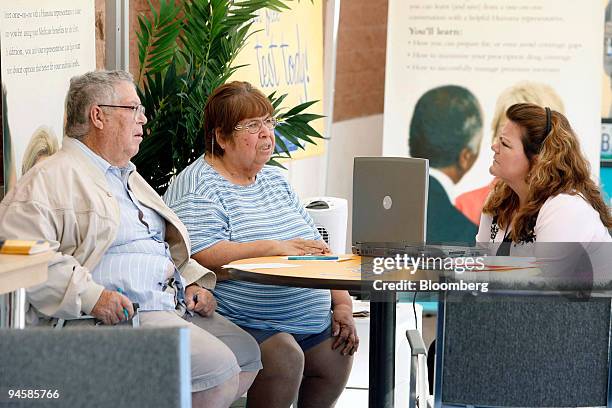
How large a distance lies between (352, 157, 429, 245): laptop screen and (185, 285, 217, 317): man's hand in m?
0.53

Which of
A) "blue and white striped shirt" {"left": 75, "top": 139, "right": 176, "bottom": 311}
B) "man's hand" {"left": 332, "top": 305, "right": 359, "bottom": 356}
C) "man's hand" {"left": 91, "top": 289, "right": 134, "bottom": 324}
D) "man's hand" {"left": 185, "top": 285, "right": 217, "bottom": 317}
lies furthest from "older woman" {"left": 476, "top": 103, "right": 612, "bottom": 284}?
"man's hand" {"left": 91, "top": 289, "right": 134, "bottom": 324}

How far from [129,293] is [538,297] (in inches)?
49.0

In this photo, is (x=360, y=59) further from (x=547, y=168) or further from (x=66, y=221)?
(x=66, y=221)

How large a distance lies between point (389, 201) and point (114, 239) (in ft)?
3.19

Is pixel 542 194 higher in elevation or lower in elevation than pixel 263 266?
higher

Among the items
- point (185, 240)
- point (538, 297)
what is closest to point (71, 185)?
point (185, 240)

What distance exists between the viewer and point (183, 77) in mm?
4316

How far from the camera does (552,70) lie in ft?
A: 21.5

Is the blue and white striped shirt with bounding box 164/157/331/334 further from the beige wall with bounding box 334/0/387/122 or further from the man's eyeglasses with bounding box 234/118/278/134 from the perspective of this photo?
the beige wall with bounding box 334/0/387/122

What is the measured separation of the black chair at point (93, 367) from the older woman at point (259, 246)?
1.85 meters

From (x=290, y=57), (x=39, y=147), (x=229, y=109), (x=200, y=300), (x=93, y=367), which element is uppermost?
(x=290, y=57)

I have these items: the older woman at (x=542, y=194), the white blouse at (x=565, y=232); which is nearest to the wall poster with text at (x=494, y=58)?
the older woman at (x=542, y=194)

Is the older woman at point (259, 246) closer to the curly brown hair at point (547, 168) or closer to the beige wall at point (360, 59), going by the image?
the curly brown hair at point (547, 168)

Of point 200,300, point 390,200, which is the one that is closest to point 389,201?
point 390,200
